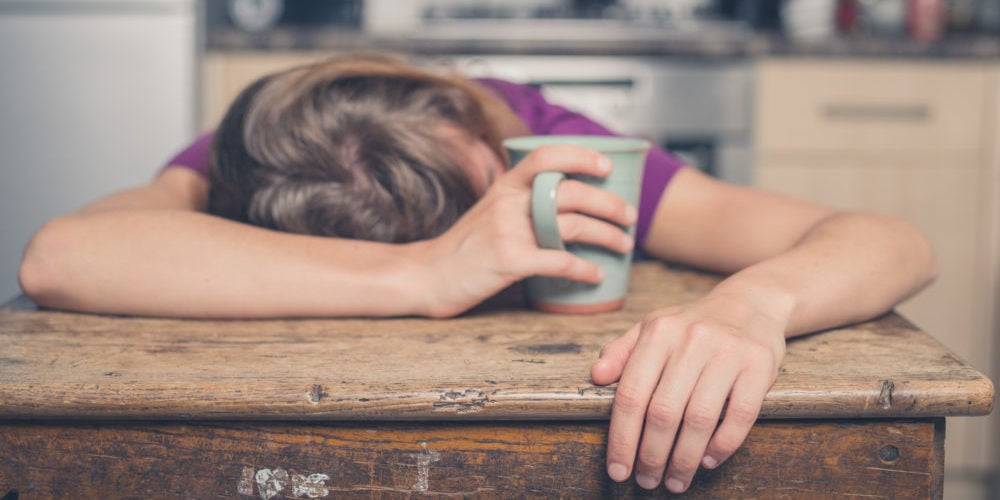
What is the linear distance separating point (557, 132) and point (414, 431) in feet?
1.95

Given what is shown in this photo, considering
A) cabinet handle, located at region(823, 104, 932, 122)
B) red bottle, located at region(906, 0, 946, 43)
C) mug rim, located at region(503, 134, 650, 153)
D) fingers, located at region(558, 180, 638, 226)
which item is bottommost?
fingers, located at region(558, 180, 638, 226)

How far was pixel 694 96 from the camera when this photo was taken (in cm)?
193

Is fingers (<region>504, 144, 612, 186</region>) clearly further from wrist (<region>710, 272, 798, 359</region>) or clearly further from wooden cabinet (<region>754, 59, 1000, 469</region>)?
wooden cabinet (<region>754, 59, 1000, 469</region>)

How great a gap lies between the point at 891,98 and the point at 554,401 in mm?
1662

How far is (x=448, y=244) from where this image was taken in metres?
0.72

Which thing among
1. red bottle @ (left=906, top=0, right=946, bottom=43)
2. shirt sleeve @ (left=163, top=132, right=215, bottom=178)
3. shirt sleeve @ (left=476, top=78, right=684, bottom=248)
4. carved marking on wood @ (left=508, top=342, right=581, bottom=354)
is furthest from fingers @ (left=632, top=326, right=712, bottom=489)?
Answer: red bottle @ (left=906, top=0, right=946, bottom=43)

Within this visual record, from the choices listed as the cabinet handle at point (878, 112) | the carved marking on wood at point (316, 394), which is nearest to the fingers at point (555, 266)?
the carved marking on wood at point (316, 394)

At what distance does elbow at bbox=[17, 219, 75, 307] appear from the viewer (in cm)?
73

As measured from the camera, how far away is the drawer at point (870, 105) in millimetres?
1906

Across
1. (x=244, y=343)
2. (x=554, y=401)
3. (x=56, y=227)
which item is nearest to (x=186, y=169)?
(x=56, y=227)

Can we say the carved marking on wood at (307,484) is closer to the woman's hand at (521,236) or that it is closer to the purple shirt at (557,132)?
the woman's hand at (521,236)

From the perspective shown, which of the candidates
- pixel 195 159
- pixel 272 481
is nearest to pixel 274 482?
pixel 272 481

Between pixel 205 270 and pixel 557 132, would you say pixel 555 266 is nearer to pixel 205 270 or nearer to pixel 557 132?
pixel 205 270

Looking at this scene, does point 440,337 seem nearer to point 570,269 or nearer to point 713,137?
point 570,269
